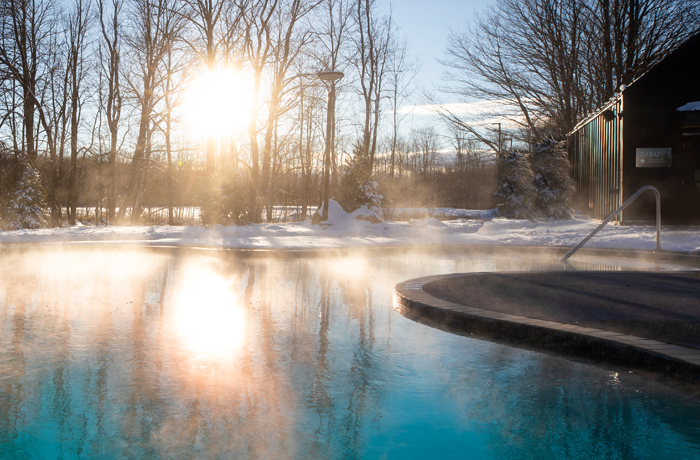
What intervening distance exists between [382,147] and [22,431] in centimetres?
5226

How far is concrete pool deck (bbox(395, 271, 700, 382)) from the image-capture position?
4465 mm

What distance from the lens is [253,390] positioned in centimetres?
388

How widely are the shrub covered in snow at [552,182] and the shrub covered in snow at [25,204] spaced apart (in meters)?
19.5

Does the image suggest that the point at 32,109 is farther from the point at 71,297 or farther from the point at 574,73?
the point at 574,73

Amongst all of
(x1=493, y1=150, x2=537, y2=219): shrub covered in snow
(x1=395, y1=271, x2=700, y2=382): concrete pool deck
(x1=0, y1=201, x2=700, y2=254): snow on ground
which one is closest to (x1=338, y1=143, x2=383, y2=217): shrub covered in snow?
(x1=0, y1=201, x2=700, y2=254): snow on ground

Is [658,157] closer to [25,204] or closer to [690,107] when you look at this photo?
[690,107]

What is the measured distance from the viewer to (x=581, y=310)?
580 centimetres

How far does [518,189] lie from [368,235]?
810 cm

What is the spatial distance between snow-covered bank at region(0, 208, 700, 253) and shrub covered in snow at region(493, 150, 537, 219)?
147cm

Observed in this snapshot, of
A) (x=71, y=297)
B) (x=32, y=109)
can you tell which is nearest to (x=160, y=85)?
(x=32, y=109)

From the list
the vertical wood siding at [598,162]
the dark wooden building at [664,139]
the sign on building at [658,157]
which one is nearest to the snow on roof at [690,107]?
the dark wooden building at [664,139]

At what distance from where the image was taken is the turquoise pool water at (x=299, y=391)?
3.10 m

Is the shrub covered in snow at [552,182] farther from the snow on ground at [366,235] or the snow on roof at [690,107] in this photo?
the snow on roof at [690,107]

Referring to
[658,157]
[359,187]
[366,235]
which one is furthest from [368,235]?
[658,157]
